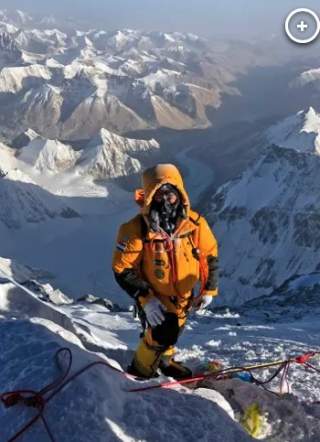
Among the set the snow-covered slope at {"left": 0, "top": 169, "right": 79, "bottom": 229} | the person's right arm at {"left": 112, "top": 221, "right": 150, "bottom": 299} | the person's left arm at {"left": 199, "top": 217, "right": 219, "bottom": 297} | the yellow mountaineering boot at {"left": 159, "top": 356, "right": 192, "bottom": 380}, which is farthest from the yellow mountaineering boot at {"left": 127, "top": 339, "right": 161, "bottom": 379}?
the snow-covered slope at {"left": 0, "top": 169, "right": 79, "bottom": 229}

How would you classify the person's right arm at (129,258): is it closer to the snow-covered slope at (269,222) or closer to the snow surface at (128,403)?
the snow surface at (128,403)

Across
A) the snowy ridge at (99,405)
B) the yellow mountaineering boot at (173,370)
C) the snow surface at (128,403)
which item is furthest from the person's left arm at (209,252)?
the snowy ridge at (99,405)

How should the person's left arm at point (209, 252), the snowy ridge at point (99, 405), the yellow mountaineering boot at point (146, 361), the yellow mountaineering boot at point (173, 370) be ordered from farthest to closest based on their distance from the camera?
1. the yellow mountaineering boot at point (173, 370)
2. the yellow mountaineering boot at point (146, 361)
3. the person's left arm at point (209, 252)
4. the snowy ridge at point (99, 405)

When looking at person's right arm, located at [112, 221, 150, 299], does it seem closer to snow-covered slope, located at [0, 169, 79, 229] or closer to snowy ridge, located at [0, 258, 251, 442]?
snowy ridge, located at [0, 258, 251, 442]

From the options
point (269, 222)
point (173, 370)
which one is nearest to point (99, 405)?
point (173, 370)

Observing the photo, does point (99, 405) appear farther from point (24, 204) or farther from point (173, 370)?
point (24, 204)

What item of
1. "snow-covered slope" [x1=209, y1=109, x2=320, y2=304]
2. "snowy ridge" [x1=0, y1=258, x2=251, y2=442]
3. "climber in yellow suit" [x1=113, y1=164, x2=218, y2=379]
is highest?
"climber in yellow suit" [x1=113, y1=164, x2=218, y2=379]
